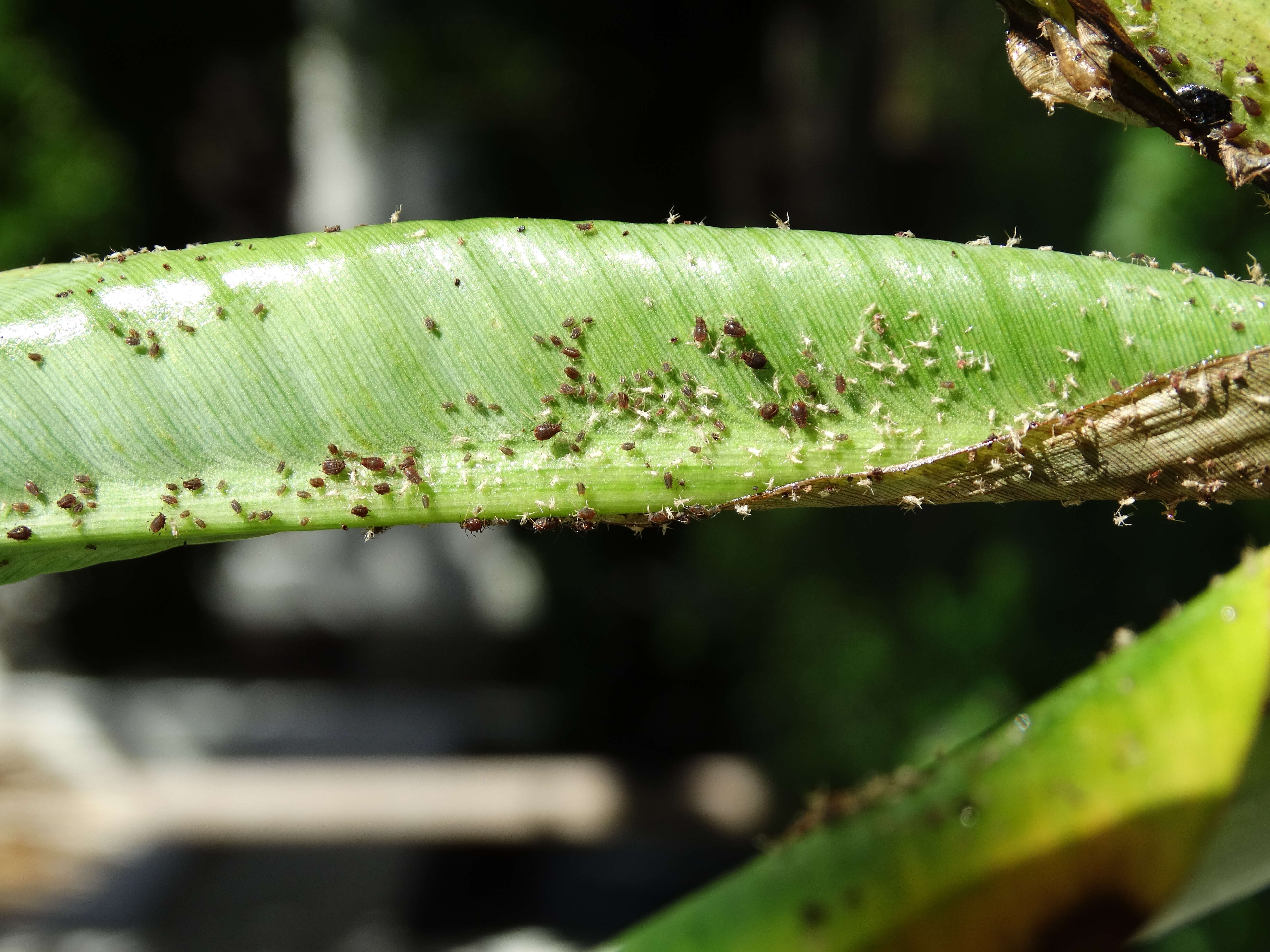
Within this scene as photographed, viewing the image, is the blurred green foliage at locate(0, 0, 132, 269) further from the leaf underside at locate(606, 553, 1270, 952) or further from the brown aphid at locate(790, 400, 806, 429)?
the leaf underside at locate(606, 553, 1270, 952)

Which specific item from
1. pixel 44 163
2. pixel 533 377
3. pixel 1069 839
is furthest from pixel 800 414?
pixel 44 163

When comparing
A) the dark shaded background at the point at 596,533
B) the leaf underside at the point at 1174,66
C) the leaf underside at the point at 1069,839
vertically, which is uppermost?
the dark shaded background at the point at 596,533

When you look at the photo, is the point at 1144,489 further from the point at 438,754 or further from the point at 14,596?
the point at 14,596

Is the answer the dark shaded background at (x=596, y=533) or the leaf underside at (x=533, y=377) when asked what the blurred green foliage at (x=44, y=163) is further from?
the leaf underside at (x=533, y=377)

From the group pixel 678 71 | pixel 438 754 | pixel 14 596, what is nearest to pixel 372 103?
pixel 678 71

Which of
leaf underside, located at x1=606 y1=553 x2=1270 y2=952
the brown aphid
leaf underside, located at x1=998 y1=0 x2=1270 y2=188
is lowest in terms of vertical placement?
leaf underside, located at x1=606 y1=553 x2=1270 y2=952

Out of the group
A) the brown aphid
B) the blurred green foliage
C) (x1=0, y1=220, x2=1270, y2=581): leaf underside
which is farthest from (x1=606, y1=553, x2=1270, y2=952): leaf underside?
the blurred green foliage

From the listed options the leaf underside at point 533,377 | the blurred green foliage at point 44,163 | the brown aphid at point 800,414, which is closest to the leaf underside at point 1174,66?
the leaf underside at point 533,377
